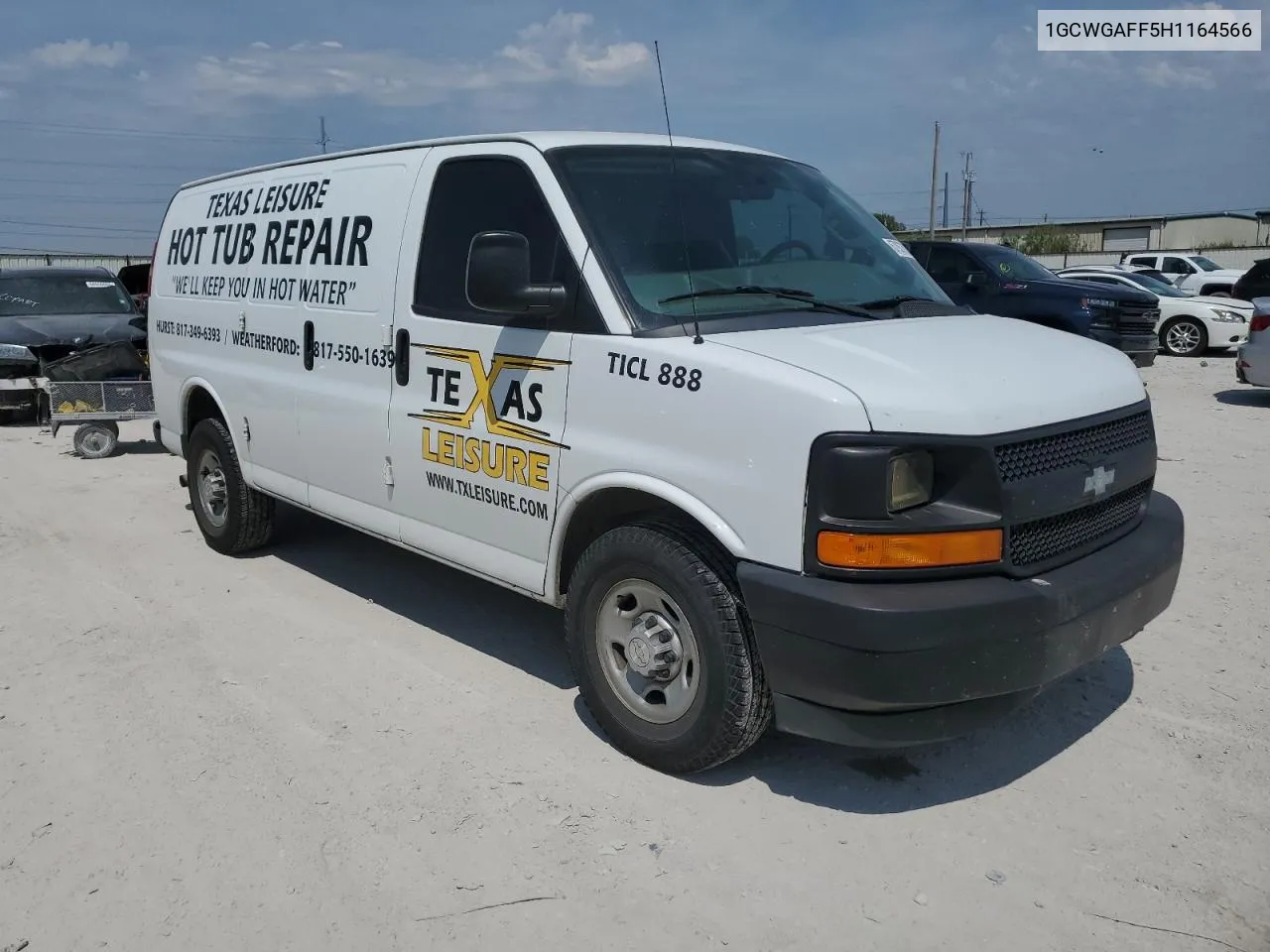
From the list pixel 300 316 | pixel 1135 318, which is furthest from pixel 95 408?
pixel 1135 318

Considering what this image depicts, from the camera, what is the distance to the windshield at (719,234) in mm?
3939

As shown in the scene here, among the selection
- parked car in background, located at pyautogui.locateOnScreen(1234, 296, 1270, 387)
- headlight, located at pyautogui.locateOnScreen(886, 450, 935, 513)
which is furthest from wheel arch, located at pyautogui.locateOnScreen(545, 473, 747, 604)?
parked car in background, located at pyautogui.locateOnScreen(1234, 296, 1270, 387)

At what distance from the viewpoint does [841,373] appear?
3.29m

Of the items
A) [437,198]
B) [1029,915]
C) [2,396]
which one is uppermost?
[437,198]

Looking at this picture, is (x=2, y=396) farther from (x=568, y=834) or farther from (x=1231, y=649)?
(x=1231, y=649)

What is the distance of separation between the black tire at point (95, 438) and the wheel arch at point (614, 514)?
7876 mm

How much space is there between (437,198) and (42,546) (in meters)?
4.13

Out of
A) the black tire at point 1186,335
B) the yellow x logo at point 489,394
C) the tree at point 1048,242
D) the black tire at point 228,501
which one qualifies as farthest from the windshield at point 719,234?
the tree at point 1048,242

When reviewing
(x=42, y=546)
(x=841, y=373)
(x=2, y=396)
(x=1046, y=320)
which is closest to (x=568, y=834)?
(x=841, y=373)

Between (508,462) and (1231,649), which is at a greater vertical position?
(508,462)

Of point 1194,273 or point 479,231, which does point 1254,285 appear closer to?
point 1194,273

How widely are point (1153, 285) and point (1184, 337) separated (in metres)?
3.47

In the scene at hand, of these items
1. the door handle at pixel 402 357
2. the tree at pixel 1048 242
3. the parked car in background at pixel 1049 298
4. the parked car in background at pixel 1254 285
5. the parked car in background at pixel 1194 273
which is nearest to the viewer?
the door handle at pixel 402 357

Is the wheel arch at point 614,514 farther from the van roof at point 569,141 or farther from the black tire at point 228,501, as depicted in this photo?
the black tire at point 228,501
